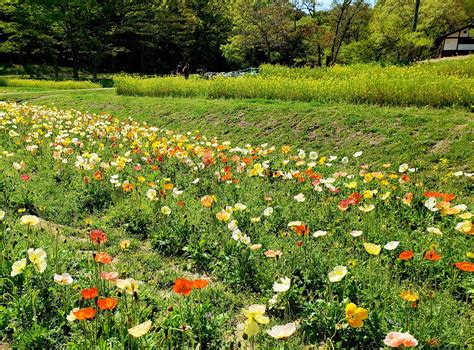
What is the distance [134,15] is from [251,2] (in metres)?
11.8

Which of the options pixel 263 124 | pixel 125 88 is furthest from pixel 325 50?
pixel 263 124

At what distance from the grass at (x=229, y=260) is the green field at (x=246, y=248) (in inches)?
0.6

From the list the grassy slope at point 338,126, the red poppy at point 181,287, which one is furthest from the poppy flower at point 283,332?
the grassy slope at point 338,126

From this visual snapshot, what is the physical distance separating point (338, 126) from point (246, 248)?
5.47 meters

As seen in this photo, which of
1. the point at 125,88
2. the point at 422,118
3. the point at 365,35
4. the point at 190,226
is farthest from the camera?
the point at 365,35

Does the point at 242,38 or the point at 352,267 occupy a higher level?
the point at 242,38

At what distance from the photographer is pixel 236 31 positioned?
3616 cm

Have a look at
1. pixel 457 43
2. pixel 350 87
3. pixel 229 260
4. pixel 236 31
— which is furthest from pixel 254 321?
pixel 457 43

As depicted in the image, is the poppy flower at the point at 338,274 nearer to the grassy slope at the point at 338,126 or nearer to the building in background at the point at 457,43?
the grassy slope at the point at 338,126

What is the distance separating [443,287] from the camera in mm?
3281

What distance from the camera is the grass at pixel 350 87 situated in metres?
8.97

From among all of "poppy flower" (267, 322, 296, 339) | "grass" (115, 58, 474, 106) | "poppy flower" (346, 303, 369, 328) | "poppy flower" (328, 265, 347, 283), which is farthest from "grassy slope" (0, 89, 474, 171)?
"poppy flower" (267, 322, 296, 339)

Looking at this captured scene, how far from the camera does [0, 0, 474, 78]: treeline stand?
103 ft

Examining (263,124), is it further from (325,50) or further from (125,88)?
(325,50)
